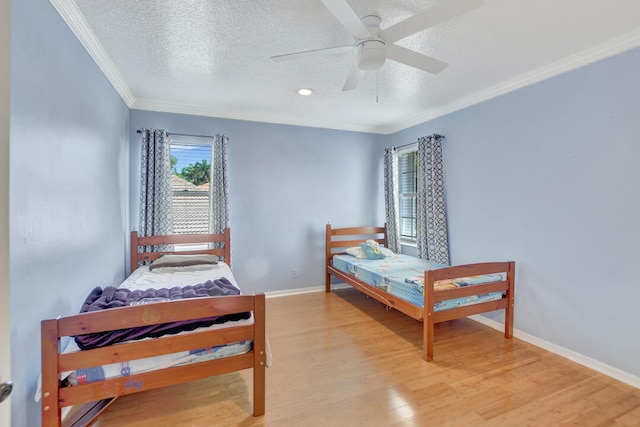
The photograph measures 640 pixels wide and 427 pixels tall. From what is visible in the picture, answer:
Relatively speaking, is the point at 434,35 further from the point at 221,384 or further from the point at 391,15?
the point at 221,384

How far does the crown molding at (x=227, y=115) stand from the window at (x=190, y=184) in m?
0.34

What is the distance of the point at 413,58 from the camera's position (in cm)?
188

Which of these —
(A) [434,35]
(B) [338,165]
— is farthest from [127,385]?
(B) [338,165]

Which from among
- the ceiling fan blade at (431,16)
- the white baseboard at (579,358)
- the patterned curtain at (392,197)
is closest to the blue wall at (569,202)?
the white baseboard at (579,358)

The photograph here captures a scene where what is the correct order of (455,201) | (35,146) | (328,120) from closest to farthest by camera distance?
1. (35,146)
2. (455,201)
3. (328,120)

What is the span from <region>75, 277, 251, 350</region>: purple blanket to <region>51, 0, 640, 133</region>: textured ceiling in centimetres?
177

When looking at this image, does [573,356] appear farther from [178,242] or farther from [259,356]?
[178,242]

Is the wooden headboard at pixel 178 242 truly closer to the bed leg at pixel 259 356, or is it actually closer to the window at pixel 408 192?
the bed leg at pixel 259 356

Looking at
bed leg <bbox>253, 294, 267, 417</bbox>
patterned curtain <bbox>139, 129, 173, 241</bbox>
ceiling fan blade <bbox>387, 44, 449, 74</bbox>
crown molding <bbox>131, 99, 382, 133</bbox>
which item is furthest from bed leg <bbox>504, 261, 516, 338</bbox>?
patterned curtain <bbox>139, 129, 173, 241</bbox>

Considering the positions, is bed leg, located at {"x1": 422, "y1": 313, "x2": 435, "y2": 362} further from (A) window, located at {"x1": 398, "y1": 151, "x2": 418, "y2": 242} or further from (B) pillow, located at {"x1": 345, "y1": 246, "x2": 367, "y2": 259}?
(A) window, located at {"x1": 398, "y1": 151, "x2": 418, "y2": 242}

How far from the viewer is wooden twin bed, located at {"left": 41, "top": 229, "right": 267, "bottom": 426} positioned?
140cm

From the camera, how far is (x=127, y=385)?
156 centimetres

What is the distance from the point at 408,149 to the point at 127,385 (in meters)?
4.08

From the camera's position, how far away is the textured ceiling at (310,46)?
5.88 feet
